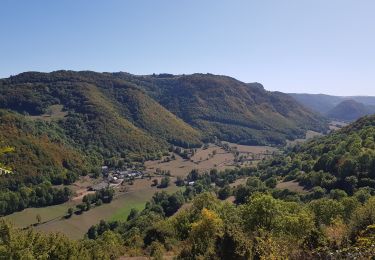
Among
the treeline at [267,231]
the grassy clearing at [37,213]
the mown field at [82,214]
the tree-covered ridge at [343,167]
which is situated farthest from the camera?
the grassy clearing at [37,213]

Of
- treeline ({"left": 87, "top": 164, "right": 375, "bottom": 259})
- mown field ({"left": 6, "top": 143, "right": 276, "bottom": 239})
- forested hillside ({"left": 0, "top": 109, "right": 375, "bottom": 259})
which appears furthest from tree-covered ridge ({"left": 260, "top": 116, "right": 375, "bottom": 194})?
mown field ({"left": 6, "top": 143, "right": 276, "bottom": 239})

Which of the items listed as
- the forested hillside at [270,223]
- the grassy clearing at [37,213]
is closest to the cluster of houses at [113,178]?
the grassy clearing at [37,213]

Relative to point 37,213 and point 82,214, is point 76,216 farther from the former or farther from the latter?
point 37,213

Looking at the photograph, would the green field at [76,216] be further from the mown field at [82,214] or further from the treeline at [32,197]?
the treeline at [32,197]

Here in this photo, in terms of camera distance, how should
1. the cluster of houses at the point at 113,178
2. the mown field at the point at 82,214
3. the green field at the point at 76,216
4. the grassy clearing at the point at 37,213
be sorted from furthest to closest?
the cluster of houses at the point at 113,178 → the grassy clearing at the point at 37,213 → the mown field at the point at 82,214 → the green field at the point at 76,216

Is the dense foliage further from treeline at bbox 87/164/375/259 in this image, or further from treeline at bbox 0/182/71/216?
treeline at bbox 0/182/71/216

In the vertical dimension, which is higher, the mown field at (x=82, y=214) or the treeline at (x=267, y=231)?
the treeline at (x=267, y=231)

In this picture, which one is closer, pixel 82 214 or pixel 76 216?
pixel 76 216

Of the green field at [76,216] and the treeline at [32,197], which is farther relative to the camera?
the treeline at [32,197]

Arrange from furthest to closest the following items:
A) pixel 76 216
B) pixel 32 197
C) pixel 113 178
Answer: pixel 113 178
pixel 32 197
pixel 76 216

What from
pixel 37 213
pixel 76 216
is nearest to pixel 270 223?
pixel 76 216

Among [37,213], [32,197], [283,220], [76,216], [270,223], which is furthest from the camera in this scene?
[32,197]

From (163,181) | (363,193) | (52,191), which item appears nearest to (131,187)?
(163,181)
